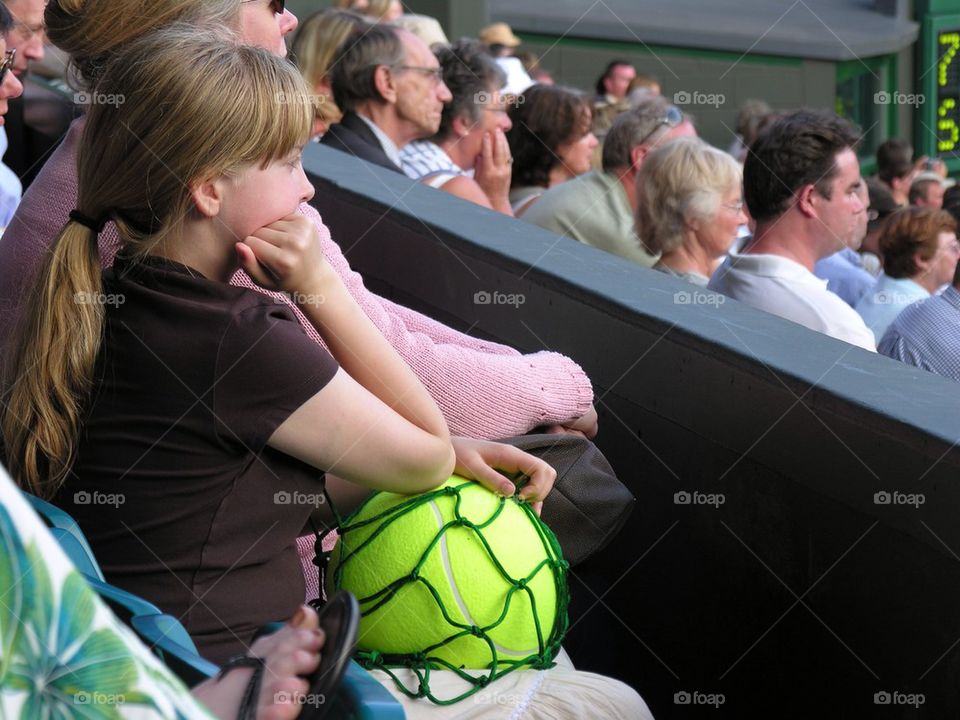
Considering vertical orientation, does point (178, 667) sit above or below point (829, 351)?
above

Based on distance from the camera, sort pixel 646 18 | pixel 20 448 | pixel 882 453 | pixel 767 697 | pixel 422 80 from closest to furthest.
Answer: pixel 20 448, pixel 882 453, pixel 767 697, pixel 422 80, pixel 646 18

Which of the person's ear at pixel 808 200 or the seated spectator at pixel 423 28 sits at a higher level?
the person's ear at pixel 808 200

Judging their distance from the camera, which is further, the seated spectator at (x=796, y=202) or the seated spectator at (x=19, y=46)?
the seated spectator at (x=796, y=202)

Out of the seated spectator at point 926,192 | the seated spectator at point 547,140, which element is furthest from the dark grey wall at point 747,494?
the seated spectator at point 926,192

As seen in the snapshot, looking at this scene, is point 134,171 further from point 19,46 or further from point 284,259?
point 19,46

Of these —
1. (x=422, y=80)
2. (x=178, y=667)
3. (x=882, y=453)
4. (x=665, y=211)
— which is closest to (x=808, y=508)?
(x=882, y=453)

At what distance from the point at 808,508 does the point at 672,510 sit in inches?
16.3

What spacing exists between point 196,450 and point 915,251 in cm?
448

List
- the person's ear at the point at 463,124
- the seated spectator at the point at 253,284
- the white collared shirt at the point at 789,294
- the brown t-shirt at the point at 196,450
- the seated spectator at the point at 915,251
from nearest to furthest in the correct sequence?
the brown t-shirt at the point at 196,450 < the seated spectator at the point at 253,284 < the white collared shirt at the point at 789,294 < the seated spectator at the point at 915,251 < the person's ear at the point at 463,124

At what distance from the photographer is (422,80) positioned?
5316 millimetres

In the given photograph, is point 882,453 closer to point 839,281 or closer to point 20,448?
point 20,448

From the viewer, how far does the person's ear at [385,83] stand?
5301mm

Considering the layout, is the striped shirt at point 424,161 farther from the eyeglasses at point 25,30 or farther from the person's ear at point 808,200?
the eyeglasses at point 25,30

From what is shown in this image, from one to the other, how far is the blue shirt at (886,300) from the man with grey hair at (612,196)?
95 cm
